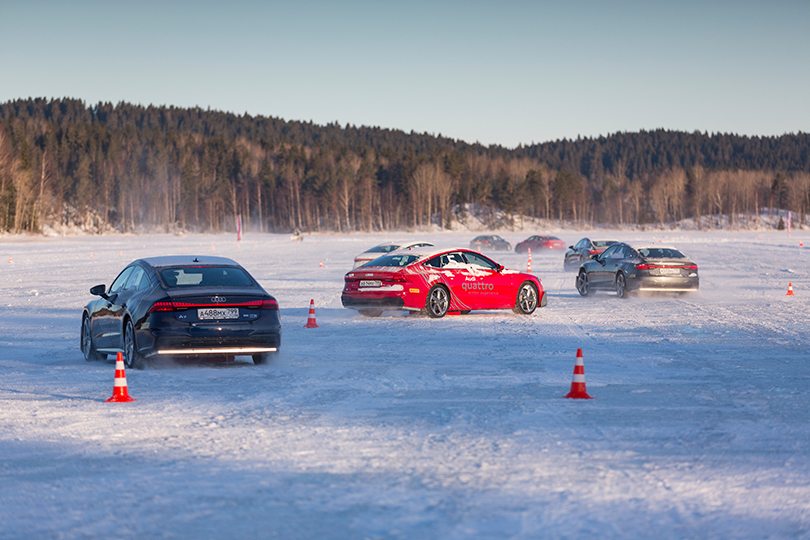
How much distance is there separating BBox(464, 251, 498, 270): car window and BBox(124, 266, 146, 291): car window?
7874 mm

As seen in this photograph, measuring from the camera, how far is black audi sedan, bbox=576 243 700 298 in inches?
880

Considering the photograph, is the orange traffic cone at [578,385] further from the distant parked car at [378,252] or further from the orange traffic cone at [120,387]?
the distant parked car at [378,252]

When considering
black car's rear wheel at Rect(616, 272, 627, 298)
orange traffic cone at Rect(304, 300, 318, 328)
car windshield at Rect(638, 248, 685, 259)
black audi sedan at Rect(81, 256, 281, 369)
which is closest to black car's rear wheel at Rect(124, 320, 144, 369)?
black audi sedan at Rect(81, 256, 281, 369)

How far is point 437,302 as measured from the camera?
58.9 feet

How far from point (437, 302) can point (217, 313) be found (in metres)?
7.48

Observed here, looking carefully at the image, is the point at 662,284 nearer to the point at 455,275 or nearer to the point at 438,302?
the point at 455,275

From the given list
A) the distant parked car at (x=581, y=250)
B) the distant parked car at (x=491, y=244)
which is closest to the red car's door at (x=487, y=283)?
the distant parked car at (x=581, y=250)

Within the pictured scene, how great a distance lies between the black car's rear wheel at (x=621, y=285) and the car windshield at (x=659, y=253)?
2.60 ft

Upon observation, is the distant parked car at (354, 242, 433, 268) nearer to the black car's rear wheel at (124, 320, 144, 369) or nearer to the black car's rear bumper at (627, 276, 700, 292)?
the black car's rear bumper at (627, 276, 700, 292)

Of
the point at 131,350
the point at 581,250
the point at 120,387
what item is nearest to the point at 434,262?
the point at 131,350

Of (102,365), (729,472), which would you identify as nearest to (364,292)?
(102,365)

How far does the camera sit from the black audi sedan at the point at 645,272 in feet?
73.3

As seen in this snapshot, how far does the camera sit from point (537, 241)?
Result: 58188 millimetres

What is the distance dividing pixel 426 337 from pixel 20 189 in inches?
3989
